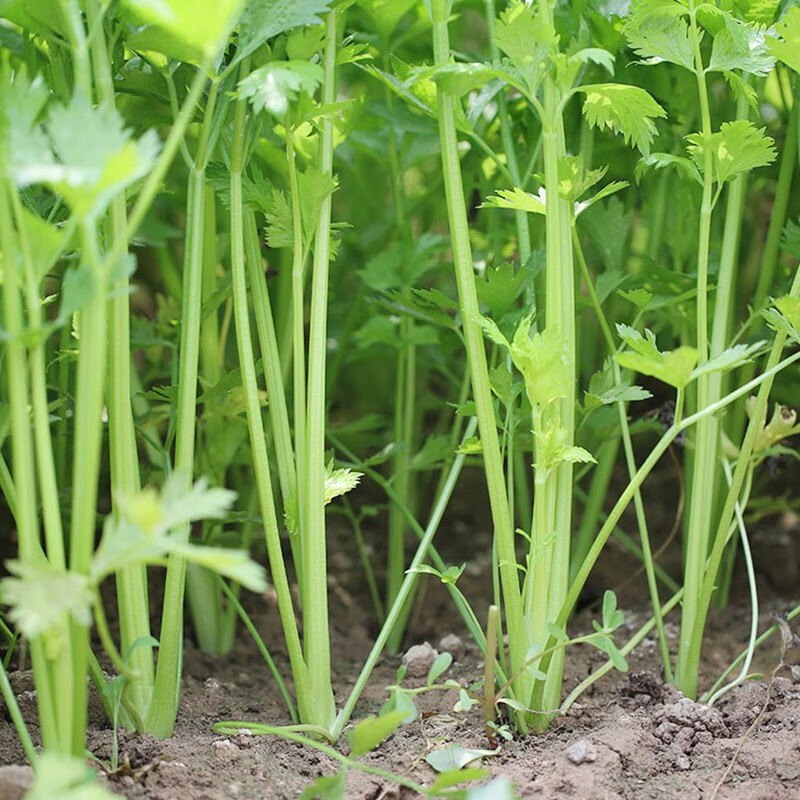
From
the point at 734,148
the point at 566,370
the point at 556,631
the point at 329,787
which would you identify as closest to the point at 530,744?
the point at 556,631

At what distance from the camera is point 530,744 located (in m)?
0.86

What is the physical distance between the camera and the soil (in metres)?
0.77

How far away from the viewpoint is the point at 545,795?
0.75 meters

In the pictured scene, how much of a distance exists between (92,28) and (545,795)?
686 mm

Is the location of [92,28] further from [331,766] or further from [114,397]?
[331,766]

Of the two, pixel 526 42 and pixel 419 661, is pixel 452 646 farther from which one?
pixel 526 42

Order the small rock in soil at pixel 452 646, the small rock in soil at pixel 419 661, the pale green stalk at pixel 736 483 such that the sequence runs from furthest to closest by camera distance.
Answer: the small rock in soil at pixel 452 646 < the small rock in soil at pixel 419 661 < the pale green stalk at pixel 736 483

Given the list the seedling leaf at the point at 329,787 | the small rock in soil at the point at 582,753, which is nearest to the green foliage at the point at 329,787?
the seedling leaf at the point at 329,787

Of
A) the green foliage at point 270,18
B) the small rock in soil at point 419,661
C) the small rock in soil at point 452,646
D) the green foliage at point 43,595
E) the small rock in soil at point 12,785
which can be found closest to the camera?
the green foliage at point 43,595

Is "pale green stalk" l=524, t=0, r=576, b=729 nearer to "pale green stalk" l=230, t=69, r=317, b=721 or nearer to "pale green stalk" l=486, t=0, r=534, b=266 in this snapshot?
"pale green stalk" l=486, t=0, r=534, b=266

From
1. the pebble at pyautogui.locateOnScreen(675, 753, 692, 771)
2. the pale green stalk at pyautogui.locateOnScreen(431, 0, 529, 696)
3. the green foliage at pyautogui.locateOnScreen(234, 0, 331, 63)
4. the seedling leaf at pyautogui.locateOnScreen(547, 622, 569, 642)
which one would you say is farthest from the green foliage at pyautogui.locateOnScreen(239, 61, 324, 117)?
the pebble at pyautogui.locateOnScreen(675, 753, 692, 771)

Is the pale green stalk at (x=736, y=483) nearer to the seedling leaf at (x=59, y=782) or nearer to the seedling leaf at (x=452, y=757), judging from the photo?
the seedling leaf at (x=452, y=757)

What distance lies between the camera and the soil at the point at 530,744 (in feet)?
2.51

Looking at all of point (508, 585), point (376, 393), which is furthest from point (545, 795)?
point (376, 393)
